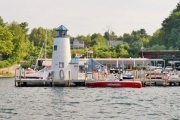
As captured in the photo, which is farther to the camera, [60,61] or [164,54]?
[164,54]

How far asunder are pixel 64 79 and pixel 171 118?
35.0 meters

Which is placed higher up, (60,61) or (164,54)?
(164,54)

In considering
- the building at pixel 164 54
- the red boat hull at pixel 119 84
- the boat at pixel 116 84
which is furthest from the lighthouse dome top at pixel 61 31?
the building at pixel 164 54

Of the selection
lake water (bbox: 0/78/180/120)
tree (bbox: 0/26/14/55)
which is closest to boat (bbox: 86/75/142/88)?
lake water (bbox: 0/78/180/120)

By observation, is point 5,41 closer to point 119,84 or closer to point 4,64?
point 4,64

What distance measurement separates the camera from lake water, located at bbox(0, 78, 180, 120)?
47.2 meters

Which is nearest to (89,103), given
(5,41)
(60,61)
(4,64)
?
(60,61)

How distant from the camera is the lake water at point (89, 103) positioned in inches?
1859

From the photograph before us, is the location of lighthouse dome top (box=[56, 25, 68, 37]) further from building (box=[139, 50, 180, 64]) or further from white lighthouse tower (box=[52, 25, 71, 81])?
building (box=[139, 50, 180, 64])

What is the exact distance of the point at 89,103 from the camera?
56.8 metres

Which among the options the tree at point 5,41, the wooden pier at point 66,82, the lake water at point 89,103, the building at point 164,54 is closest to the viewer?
the lake water at point 89,103

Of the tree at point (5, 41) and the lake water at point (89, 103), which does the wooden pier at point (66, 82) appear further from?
the tree at point (5, 41)

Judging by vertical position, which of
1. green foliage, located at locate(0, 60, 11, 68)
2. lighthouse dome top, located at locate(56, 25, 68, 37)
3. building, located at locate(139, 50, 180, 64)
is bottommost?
green foliage, located at locate(0, 60, 11, 68)

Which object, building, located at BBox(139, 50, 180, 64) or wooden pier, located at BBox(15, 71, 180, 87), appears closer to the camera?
wooden pier, located at BBox(15, 71, 180, 87)
